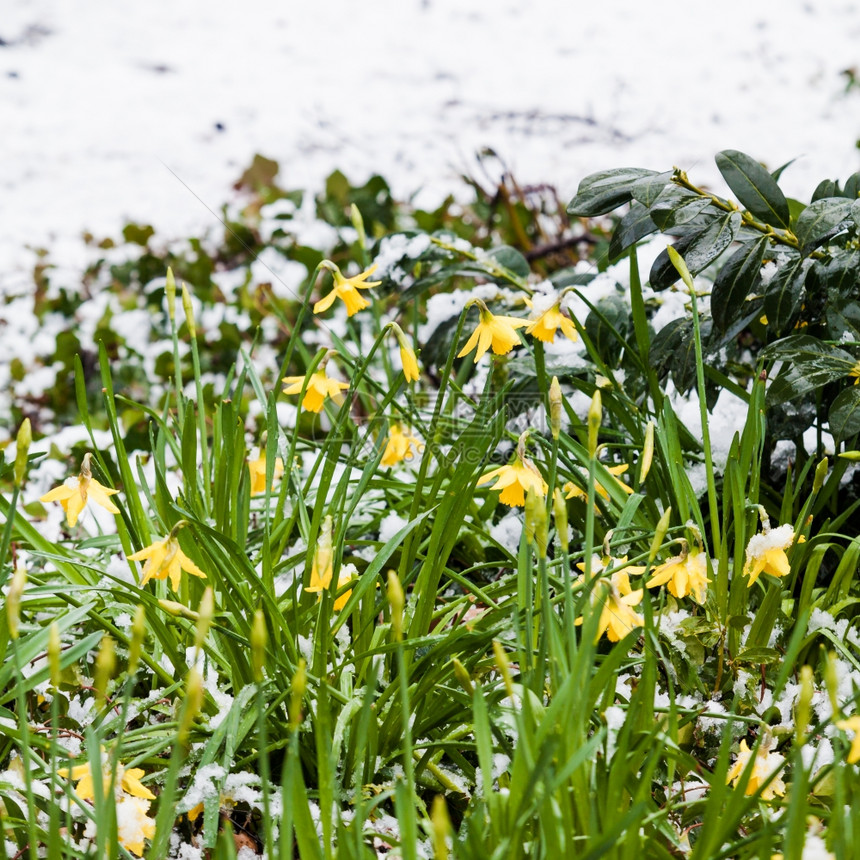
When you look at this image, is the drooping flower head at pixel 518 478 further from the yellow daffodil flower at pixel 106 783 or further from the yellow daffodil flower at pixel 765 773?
the yellow daffodil flower at pixel 106 783

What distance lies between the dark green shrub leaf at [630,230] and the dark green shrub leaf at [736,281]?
5.8 inches

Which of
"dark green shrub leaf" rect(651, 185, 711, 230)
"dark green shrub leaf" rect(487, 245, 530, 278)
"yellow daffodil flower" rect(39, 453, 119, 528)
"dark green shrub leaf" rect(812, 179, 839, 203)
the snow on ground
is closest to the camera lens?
"yellow daffodil flower" rect(39, 453, 119, 528)

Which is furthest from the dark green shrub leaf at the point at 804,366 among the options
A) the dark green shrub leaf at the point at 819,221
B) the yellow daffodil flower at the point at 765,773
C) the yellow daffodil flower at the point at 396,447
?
the yellow daffodil flower at the point at 396,447

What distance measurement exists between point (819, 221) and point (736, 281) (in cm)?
15

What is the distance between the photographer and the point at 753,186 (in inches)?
58.9

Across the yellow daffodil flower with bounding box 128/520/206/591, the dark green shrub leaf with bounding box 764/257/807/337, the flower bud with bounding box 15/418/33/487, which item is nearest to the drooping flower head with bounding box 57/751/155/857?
the yellow daffodil flower with bounding box 128/520/206/591

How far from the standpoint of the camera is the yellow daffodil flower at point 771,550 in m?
1.24

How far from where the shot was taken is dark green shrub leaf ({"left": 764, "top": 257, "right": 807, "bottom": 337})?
1.45 meters

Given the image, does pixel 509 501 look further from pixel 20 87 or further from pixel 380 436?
pixel 20 87

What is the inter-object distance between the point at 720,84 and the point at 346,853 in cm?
627

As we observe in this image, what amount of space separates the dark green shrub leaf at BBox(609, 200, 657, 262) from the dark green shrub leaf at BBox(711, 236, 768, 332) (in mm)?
147

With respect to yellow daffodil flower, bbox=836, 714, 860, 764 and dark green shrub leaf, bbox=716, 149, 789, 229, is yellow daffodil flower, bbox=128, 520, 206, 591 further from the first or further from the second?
dark green shrub leaf, bbox=716, 149, 789, 229

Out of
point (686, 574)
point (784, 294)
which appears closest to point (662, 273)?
point (784, 294)

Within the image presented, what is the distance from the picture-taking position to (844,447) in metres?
1.68
